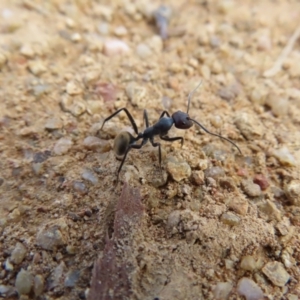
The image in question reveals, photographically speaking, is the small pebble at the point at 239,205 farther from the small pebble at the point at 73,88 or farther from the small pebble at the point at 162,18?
the small pebble at the point at 162,18

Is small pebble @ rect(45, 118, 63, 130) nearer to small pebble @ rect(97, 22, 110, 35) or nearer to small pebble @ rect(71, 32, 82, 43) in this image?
small pebble @ rect(71, 32, 82, 43)

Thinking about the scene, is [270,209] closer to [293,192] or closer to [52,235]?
[293,192]

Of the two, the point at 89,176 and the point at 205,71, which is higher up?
the point at 205,71

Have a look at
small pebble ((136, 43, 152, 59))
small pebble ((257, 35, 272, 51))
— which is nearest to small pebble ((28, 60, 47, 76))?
small pebble ((136, 43, 152, 59))

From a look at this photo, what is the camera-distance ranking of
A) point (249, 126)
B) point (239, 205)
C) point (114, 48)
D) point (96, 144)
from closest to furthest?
point (239, 205)
point (96, 144)
point (249, 126)
point (114, 48)

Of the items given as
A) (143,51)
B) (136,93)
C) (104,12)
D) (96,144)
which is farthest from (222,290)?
(104,12)

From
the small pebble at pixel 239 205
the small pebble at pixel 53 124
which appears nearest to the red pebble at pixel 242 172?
the small pebble at pixel 239 205
